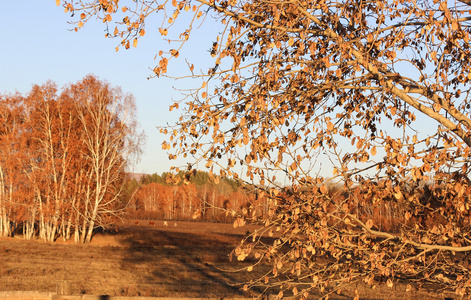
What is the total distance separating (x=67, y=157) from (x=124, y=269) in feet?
45.0

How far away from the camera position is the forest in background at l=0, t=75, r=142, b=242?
105 feet

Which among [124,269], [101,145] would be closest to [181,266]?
[124,269]

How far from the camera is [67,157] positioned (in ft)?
107

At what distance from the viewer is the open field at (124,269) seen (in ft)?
52.5

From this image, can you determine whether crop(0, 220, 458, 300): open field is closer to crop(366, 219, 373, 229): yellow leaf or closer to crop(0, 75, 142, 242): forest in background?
crop(0, 75, 142, 242): forest in background

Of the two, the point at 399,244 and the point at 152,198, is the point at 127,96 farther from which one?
the point at 152,198

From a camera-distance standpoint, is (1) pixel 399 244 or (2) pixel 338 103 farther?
(2) pixel 338 103

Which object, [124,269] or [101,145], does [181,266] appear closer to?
[124,269]

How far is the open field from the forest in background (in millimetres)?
2051

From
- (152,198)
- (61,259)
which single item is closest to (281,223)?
(61,259)

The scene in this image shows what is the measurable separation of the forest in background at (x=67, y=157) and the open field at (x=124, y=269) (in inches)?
80.7

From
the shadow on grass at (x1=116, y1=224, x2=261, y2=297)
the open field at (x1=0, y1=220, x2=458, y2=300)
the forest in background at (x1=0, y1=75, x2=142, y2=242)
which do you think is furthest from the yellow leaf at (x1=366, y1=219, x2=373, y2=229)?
the forest in background at (x1=0, y1=75, x2=142, y2=242)

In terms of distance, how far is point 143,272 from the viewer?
68.6 feet

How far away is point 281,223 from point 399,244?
3.78 feet
